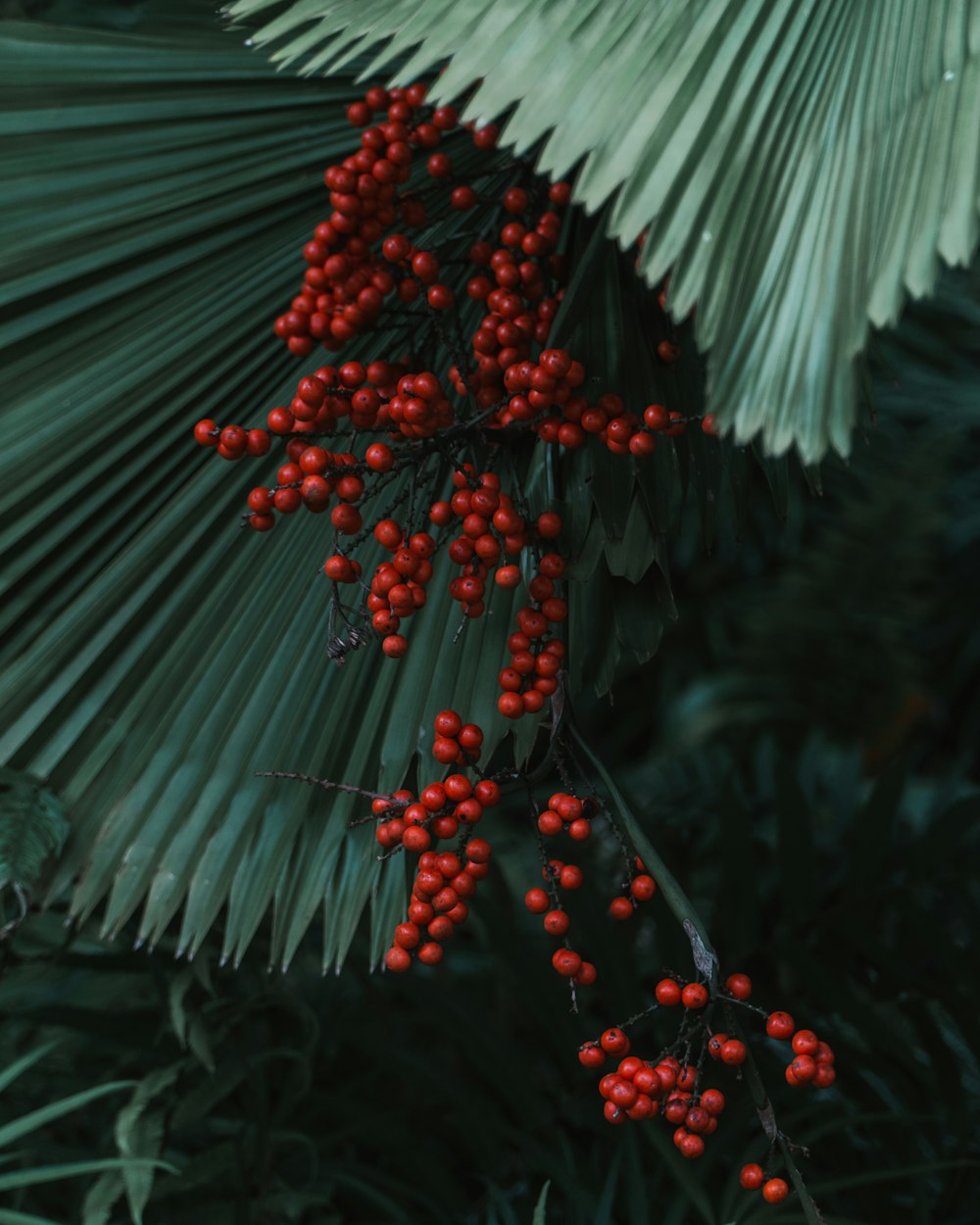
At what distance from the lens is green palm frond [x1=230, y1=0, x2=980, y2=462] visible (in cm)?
33

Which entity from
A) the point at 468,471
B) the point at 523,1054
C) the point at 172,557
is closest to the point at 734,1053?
the point at 468,471

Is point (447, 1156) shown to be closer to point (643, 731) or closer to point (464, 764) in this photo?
point (464, 764)

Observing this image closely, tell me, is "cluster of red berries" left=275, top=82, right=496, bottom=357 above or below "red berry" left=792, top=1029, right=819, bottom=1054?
above

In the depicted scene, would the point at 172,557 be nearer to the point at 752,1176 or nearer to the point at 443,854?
the point at 443,854

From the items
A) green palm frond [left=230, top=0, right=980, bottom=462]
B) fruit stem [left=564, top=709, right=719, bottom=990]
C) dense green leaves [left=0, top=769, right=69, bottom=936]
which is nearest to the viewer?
green palm frond [left=230, top=0, right=980, bottom=462]

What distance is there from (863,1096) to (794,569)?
1330 mm

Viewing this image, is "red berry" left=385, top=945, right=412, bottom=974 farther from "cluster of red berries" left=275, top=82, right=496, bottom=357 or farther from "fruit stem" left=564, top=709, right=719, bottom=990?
"cluster of red berries" left=275, top=82, right=496, bottom=357

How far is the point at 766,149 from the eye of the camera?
363 mm

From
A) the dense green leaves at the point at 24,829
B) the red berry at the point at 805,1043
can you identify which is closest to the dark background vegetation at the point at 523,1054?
the dense green leaves at the point at 24,829

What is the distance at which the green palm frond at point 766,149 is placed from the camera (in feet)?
1.07

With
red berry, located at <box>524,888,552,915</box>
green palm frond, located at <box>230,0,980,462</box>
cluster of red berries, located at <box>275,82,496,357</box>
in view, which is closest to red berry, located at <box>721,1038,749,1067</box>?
red berry, located at <box>524,888,552,915</box>

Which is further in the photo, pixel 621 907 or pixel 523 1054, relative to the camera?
pixel 523 1054

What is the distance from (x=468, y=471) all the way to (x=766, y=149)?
0.81ft

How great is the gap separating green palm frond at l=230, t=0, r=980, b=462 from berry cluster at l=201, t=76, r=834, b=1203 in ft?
0.50
